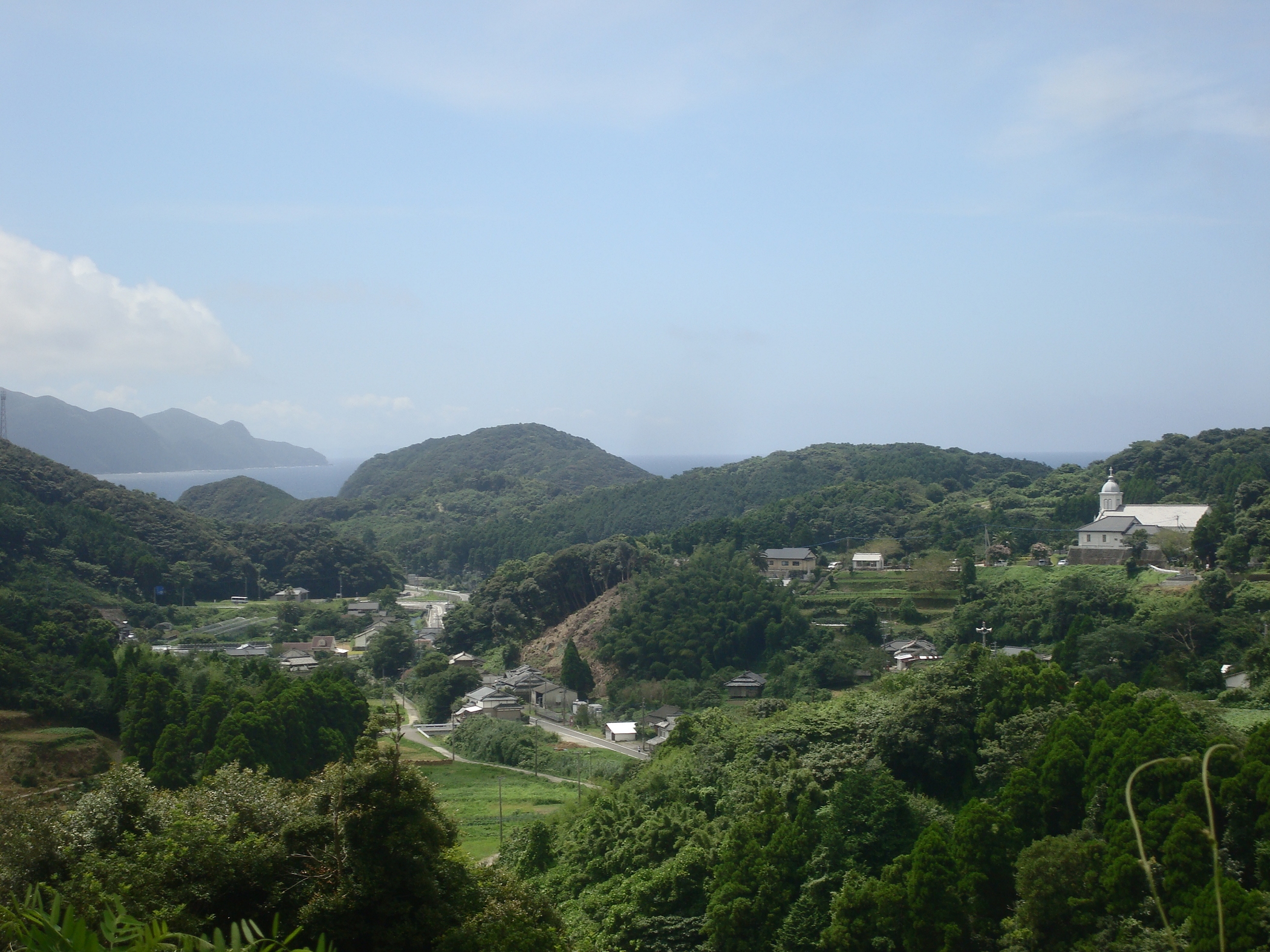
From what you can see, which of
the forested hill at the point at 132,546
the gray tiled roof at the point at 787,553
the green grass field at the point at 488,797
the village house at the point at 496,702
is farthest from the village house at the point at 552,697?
the forested hill at the point at 132,546

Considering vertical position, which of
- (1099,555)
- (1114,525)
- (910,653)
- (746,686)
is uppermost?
(1114,525)

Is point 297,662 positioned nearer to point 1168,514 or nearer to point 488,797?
point 488,797

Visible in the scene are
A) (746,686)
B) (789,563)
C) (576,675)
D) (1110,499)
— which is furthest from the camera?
(789,563)

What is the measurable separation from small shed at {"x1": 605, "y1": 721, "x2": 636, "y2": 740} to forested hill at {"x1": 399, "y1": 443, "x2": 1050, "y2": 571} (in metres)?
34.0

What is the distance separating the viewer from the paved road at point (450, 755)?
25734 millimetres

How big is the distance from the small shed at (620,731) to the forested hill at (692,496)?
3403 centimetres

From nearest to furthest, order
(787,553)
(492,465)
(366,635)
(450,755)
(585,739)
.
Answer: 1. (450,755)
2. (585,739)
3. (787,553)
4. (366,635)
5. (492,465)

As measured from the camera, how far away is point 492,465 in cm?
12400

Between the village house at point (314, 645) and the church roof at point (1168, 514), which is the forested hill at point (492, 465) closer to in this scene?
the village house at point (314, 645)

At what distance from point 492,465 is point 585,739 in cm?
9551

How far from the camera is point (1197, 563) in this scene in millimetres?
31594


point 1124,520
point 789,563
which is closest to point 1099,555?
point 1124,520

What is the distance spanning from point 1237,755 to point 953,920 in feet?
14.0

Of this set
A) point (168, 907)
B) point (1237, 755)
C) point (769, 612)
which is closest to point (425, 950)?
point (168, 907)
